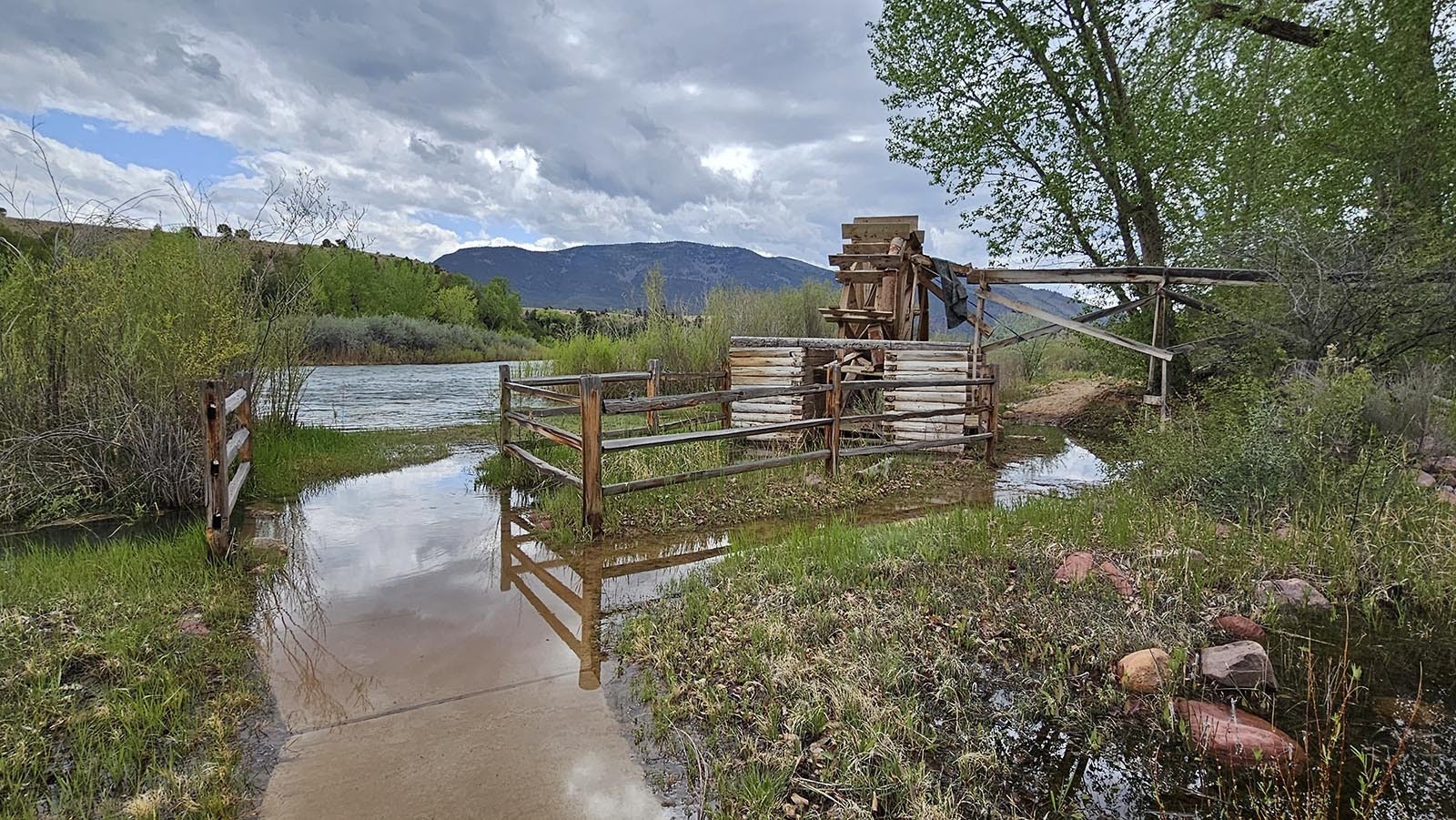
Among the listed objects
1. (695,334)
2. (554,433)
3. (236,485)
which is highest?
(695,334)

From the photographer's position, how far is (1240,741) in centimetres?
295

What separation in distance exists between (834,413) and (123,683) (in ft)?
22.3

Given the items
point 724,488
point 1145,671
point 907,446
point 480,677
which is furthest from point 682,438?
point 1145,671

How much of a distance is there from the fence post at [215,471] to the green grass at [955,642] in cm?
328

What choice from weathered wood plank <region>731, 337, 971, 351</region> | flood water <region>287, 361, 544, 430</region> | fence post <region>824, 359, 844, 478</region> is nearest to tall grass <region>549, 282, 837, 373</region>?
flood water <region>287, 361, 544, 430</region>

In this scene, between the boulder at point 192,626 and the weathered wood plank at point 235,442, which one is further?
the weathered wood plank at point 235,442

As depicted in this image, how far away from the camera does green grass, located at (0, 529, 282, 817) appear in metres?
2.65

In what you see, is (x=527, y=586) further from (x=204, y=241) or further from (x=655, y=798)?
(x=204, y=241)

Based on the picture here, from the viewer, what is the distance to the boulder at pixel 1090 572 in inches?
178

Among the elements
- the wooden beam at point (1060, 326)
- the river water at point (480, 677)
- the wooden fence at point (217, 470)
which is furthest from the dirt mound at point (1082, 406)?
the wooden fence at point (217, 470)

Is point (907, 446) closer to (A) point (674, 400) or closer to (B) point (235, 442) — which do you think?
(A) point (674, 400)

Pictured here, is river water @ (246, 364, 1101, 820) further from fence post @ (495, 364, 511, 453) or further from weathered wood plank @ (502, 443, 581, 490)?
fence post @ (495, 364, 511, 453)

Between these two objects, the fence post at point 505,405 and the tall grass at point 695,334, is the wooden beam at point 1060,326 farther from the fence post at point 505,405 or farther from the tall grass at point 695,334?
the fence post at point 505,405

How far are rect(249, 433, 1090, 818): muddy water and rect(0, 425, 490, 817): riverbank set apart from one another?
0.68 feet
